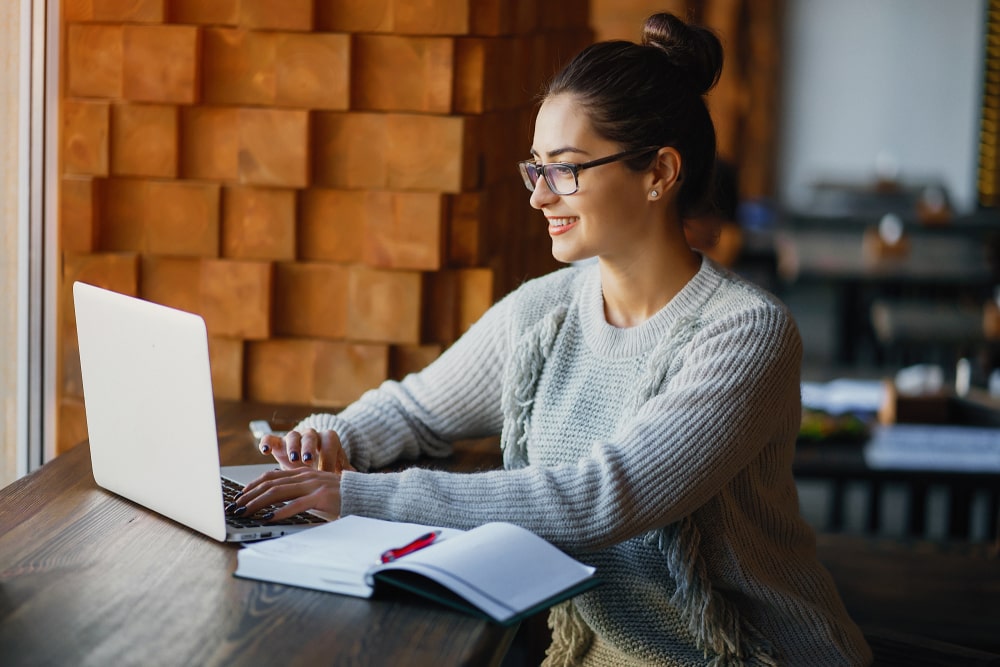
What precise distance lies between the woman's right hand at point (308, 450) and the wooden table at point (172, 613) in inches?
8.5

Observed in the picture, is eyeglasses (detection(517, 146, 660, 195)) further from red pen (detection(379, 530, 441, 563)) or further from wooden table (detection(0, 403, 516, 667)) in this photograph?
wooden table (detection(0, 403, 516, 667))

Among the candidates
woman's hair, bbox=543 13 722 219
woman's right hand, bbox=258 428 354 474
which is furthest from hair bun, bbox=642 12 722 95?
woman's right hand, bbox=258 428 354 474

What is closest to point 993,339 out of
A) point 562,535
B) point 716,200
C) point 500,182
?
point 500,182

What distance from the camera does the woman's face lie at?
1.74 m

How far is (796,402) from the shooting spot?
5.74 ft

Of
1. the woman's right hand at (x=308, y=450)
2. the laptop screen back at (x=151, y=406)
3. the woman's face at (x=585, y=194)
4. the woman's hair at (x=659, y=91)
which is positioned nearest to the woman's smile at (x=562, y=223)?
the woman's face at (x=585, y=194)

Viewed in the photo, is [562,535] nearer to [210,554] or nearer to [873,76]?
[210,554]

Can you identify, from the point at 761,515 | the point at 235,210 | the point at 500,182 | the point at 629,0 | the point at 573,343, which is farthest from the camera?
the point at 629,0

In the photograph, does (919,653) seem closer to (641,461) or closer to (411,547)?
(641,461)

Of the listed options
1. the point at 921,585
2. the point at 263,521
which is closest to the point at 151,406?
the point at 263,521

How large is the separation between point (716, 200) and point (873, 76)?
8794 millimetres

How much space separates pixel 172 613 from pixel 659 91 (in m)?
0.98

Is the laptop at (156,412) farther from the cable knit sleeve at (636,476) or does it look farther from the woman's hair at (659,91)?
the woman's hair at (659,91)

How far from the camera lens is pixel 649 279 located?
5.97ft
